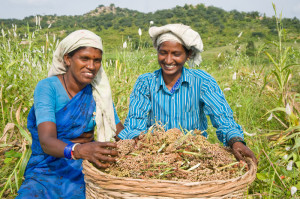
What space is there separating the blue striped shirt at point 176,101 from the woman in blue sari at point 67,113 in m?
0.28

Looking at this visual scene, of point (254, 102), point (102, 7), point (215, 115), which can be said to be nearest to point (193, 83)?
point (215, 115)

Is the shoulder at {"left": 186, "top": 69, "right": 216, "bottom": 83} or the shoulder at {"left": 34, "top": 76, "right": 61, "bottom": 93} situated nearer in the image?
the shoulder at {"left": 34, "top": 76, "right": 61, "bottom": 93}

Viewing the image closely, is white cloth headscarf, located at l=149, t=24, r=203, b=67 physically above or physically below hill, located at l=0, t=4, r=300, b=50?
below

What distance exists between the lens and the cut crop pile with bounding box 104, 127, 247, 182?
1.58m

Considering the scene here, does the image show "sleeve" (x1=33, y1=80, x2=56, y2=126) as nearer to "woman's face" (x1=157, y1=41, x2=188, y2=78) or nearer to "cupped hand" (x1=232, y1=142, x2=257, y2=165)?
"woman's face" (x1=157, y1=41, x2=188, y2=78)

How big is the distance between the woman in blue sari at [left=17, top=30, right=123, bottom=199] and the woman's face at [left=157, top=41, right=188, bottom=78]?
510 millimetres

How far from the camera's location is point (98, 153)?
1689 mm

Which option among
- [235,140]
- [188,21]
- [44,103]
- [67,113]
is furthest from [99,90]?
[188,21]

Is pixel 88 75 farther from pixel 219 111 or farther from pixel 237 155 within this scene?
pixel 237 155

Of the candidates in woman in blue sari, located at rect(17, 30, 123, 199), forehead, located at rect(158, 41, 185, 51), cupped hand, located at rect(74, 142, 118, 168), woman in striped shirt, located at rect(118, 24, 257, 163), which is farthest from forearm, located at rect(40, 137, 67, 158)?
forehead, located at rect(158, 41, 185, 51)

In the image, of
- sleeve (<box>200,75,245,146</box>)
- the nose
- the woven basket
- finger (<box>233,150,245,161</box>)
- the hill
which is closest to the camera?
Answer: the woven basket

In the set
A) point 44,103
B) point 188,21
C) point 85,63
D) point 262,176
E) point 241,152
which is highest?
point 188,21

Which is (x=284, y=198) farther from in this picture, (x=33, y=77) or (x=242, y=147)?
(x=33, y=77)

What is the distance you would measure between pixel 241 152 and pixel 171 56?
922 millimetres
